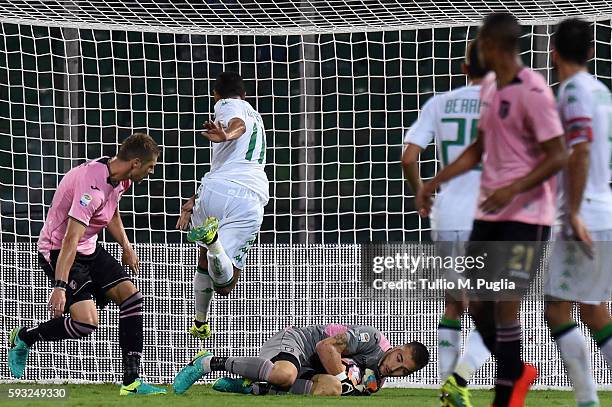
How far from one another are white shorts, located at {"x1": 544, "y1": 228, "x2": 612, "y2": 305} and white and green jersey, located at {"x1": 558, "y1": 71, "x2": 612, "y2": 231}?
0.10 meters

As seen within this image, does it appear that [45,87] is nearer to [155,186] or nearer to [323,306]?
[155,186]

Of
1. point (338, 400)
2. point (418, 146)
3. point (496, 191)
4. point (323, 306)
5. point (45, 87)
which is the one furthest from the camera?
point (45, 87)

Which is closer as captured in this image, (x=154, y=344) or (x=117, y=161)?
(x=117, y=161)

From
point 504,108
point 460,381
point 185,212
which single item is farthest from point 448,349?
point 185,212

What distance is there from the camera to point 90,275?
7.76m

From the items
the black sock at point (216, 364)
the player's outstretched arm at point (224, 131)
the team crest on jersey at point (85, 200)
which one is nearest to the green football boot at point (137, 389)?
the black sock at point (216, 364)

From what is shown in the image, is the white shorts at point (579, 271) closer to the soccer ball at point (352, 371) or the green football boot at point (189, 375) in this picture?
the soccer ball at point (352, 371)

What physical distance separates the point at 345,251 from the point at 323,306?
1.45 ft

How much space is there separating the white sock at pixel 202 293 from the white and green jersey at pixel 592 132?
357 cm

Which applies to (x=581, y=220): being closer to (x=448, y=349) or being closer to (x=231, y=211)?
(x=448, y=349)

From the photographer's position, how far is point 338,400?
7.51 metres

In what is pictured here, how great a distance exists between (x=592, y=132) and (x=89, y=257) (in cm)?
363

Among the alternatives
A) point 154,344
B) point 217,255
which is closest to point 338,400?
point 217,255

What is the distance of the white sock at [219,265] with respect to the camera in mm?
7945
